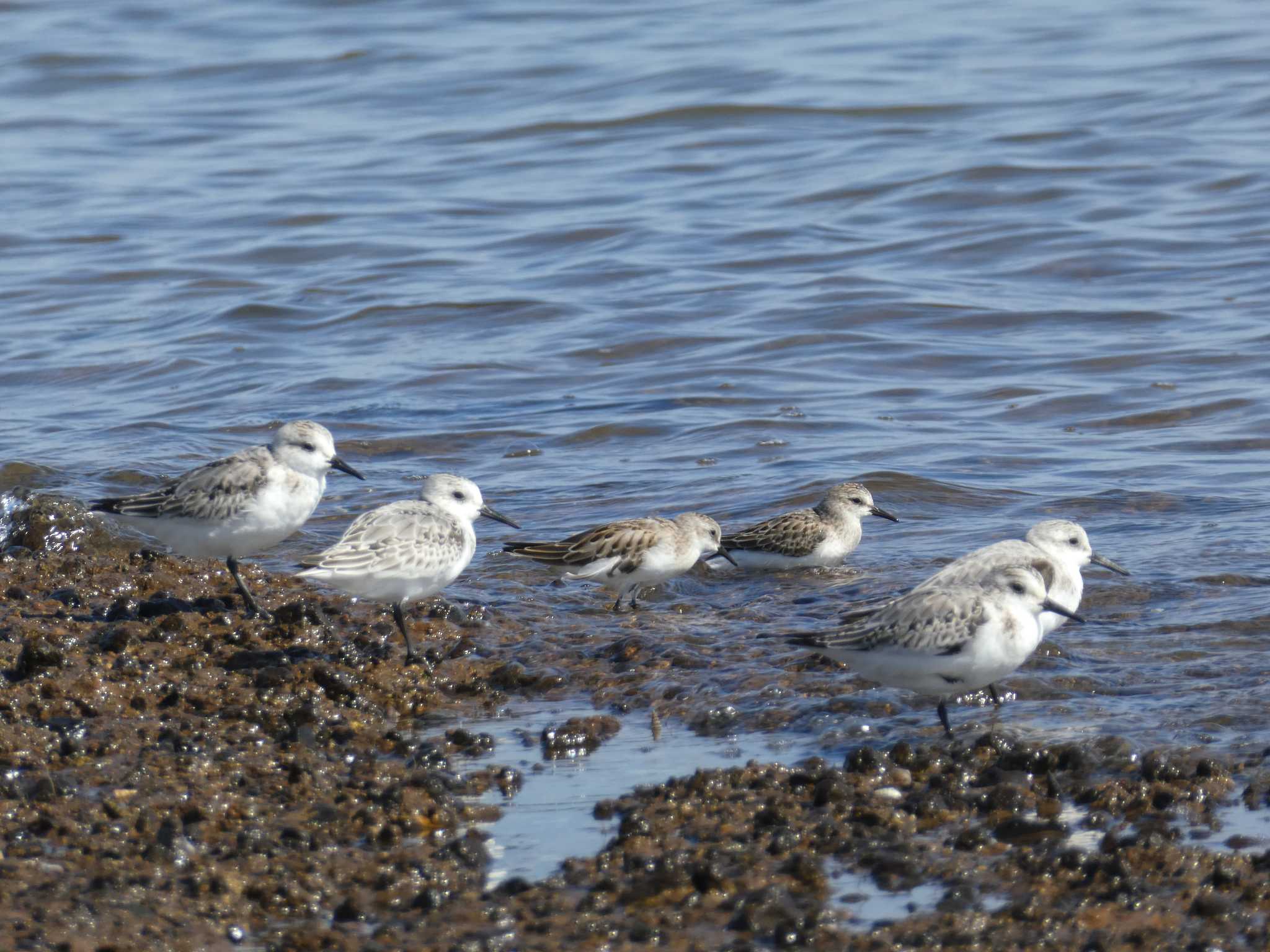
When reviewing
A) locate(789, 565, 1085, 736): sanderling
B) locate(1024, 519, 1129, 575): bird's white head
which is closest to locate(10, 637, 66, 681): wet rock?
locate(789, 565, 1085, 736): sanderling

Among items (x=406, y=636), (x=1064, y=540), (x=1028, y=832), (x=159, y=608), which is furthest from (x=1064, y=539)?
(x=159, y=608)

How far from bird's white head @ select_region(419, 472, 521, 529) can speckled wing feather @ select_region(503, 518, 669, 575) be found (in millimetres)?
905

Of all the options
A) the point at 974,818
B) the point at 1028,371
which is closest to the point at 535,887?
the point at 974,818

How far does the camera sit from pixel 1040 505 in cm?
1123

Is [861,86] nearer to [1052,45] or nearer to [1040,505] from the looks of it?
[1052,45]

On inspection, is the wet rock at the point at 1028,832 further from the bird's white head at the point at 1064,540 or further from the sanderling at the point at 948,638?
the bird's white head at the point at 1064,540

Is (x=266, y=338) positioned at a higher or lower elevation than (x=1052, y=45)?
lower

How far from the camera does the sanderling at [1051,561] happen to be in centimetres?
762

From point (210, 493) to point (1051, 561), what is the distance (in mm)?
4195

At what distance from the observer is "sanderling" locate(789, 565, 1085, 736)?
22.1ft

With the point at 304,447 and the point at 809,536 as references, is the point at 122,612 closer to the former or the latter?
the point at 304,447

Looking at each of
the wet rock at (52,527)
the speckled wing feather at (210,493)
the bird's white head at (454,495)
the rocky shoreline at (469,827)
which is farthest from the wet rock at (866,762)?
the wet rock at (52,527)

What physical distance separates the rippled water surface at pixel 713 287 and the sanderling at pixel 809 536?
195 mm

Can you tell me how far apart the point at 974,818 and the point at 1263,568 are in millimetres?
4253
